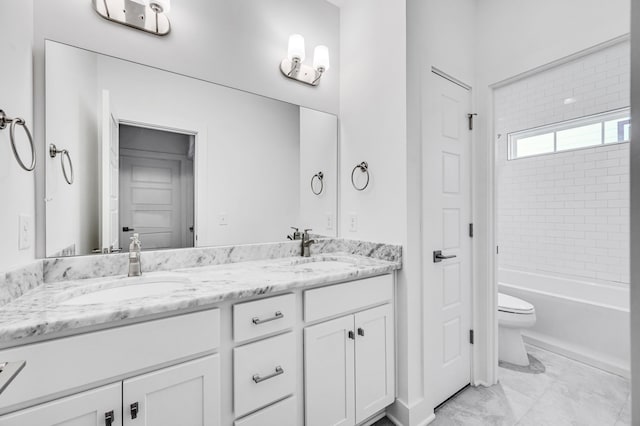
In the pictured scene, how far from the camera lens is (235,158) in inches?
70.1

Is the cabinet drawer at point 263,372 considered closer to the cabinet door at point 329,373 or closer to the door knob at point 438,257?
the cabinet door at point 329,373

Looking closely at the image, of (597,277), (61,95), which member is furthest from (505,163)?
(61,95)

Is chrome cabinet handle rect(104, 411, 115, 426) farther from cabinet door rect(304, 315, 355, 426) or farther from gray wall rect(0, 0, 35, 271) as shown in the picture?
cabinet door rect(304, 315, 355, 426)

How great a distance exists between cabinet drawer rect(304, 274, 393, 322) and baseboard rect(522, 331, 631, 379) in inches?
72.9

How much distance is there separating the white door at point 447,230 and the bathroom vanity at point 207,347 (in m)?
0.32

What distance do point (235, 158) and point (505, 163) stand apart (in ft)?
11.0

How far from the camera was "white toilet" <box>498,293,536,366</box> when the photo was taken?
2.26 meters

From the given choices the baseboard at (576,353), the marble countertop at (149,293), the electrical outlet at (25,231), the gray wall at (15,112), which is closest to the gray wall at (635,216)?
the marble countertop at (149,293)

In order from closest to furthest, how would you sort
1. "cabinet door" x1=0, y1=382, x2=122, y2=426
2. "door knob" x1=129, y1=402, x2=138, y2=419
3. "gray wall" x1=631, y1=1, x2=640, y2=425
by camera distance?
1. "gray wall" x1=631, y1=1, x2=640, y2=425
2. "cabinet door" x1=0, y1=382, x2=122, y2=426
3. "door knob" x1=129, y1=402, x2=138, y2=419

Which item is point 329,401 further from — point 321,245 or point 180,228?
point 180,228

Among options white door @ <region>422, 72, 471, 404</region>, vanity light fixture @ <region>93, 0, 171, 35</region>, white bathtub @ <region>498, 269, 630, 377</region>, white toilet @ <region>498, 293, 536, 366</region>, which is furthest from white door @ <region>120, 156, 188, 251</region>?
white bathtub @ <region>498, 269, 630, 377</region>

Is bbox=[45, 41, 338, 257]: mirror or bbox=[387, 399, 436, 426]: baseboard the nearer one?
bbox=[45, 41, 338, 257]: mirror

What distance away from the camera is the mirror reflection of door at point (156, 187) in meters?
1.45

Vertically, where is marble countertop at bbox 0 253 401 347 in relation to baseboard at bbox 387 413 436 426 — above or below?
above
